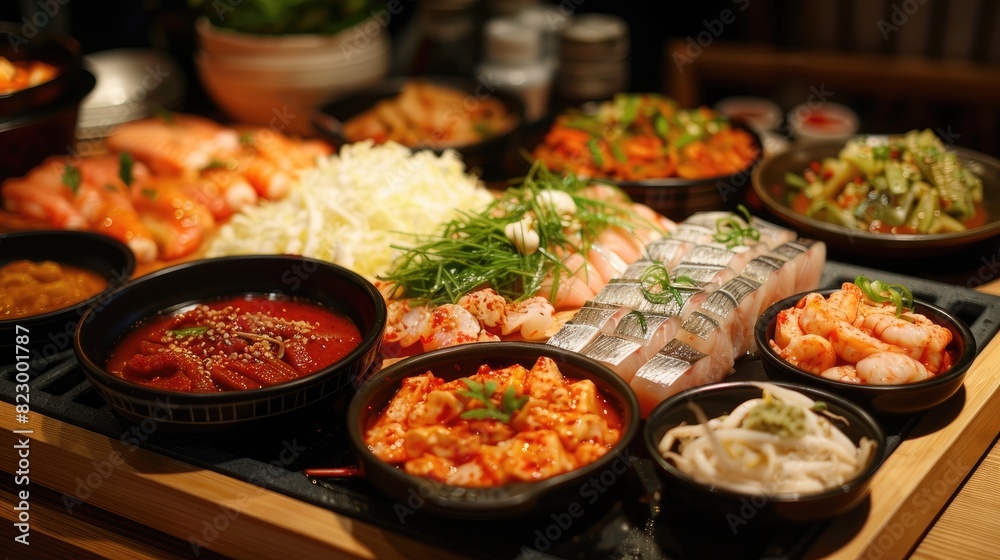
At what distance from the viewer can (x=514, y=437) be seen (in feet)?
7.16

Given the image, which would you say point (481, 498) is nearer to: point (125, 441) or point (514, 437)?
point (514, 437)

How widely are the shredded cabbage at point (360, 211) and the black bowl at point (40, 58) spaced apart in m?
1.04

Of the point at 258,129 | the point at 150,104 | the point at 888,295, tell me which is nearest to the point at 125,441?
the point at 888,295

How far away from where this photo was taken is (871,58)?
5395mm

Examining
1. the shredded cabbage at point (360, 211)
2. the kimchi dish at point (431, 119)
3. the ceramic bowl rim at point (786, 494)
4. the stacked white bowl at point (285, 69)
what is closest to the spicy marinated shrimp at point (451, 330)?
the shredded cabbage at point (360, 211)

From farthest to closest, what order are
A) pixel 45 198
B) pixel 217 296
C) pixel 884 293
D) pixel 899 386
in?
1. pixel 45 198
2. pixel 217 296
3. pixel 884 293
4. pixel 899 386

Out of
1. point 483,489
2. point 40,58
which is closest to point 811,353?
point 483,489

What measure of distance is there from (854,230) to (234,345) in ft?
7.90

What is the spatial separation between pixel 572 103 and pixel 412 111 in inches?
48.6

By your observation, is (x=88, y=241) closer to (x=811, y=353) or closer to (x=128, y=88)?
(x=128, y=88)

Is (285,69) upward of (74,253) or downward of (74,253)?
upward

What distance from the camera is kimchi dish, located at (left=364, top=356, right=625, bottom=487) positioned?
209cm

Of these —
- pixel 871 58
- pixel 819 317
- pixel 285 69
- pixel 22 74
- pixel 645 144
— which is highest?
pixel 22 74

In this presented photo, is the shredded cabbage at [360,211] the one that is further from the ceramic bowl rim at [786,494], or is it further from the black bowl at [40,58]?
the ceramic bowl rim at [786,494]
